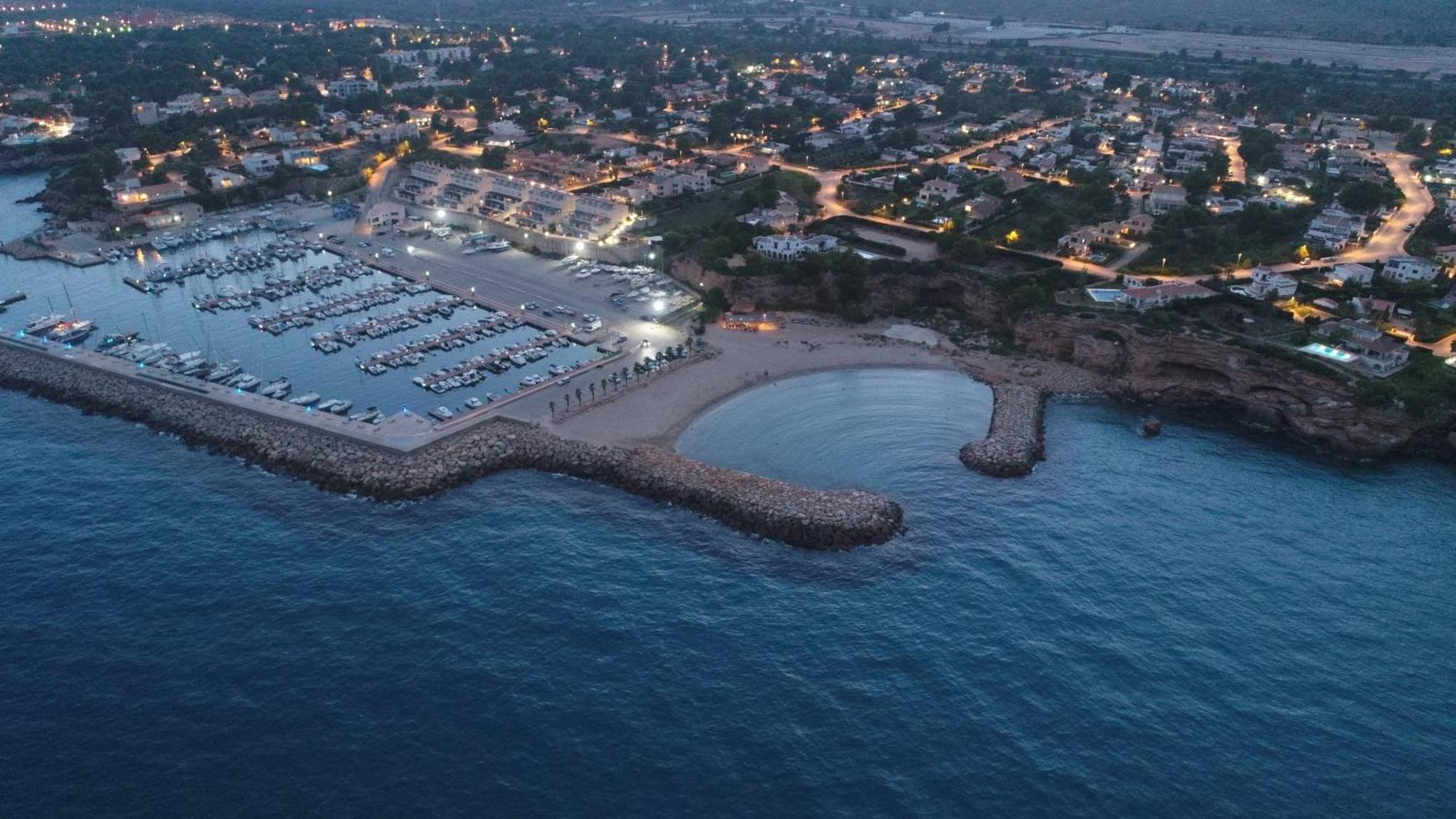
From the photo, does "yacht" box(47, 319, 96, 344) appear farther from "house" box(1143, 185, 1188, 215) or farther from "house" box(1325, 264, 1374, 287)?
"house" box(1325, 264, 1374, 287)

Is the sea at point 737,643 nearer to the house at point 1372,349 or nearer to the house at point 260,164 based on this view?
the house at point 1372,349

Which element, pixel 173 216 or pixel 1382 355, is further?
pixel 173 216

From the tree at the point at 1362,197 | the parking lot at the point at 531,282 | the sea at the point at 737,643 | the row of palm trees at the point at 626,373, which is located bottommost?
the sea at the point at 737,643

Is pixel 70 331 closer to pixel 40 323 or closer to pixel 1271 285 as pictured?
pixel 40 323

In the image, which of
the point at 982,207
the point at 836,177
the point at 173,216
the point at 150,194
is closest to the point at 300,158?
the point at 150,194

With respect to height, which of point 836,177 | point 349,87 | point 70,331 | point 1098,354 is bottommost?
point 70,331

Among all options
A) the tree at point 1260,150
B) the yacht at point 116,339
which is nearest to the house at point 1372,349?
the tree at point 1260,150
